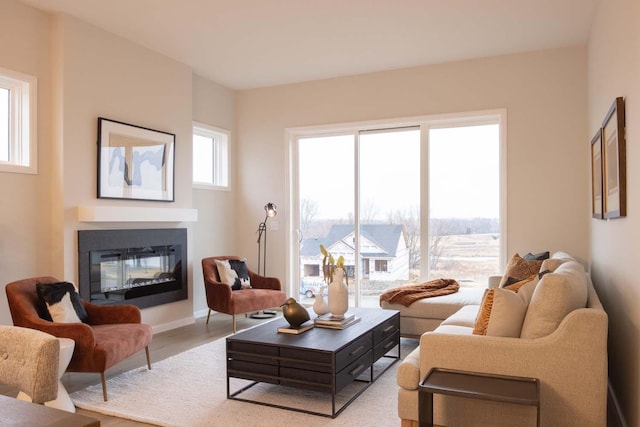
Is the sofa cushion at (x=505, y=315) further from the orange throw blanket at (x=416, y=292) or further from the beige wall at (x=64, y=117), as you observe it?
the beige wall at (x=64, y=117)

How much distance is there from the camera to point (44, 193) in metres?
4.39

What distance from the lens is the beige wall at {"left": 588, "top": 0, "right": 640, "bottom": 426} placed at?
8.01 feet

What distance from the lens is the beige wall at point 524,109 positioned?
206 inches

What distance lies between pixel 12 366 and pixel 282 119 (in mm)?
5513

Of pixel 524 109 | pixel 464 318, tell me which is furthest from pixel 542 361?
pixel 524 109

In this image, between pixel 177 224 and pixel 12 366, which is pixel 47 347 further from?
pixel 177 224

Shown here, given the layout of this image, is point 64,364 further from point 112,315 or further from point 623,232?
point 623,232

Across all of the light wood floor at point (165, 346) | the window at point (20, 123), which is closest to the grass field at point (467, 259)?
the light wood floor at point (165, 346)

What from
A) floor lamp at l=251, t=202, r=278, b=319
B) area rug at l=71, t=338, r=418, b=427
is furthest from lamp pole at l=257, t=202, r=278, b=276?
area rug at l=71, t=338, r=418, b=427

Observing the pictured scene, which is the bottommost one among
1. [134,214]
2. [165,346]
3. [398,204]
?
[165,346]

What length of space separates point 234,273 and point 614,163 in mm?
4062

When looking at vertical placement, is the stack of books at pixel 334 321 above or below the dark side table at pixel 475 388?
below

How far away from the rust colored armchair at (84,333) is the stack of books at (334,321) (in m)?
1.31

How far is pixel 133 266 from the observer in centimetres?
511
